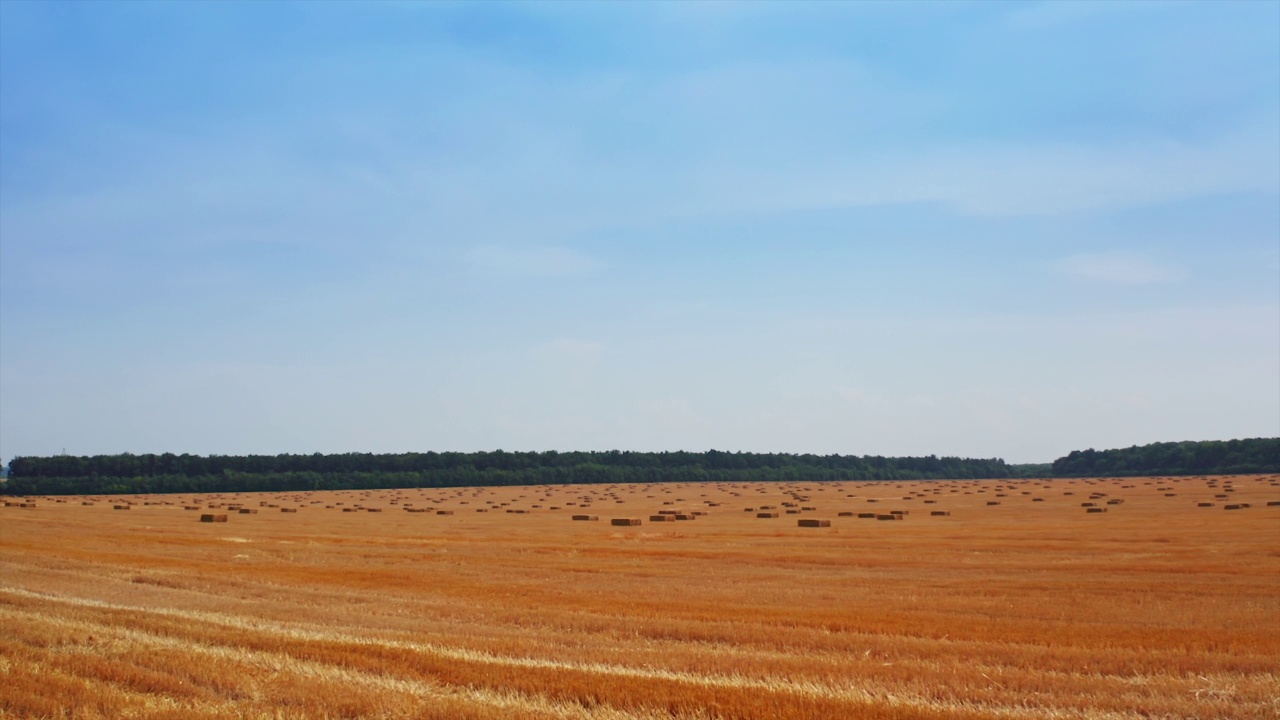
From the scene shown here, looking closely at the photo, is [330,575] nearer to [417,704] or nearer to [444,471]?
[417,704]

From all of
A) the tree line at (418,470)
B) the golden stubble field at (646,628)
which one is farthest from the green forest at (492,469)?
the golden stubble field at (646,628)

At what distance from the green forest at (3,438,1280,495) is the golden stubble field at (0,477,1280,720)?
291ft

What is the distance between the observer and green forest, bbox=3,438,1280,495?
393ft

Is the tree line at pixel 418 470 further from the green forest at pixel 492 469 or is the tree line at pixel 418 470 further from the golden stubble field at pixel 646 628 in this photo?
the golden stubble field at pixel 646 628

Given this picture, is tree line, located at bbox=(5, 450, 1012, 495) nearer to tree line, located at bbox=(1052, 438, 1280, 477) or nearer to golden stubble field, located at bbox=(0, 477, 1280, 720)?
tree line, located at bbox=(1052, 438, 1280, 477)

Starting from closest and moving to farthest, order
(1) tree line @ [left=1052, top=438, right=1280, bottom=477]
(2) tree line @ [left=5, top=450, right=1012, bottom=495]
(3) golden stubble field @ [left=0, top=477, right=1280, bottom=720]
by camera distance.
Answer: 1. (3) golden stubble field @ [left=0, top=477, right=1280, bottom=720]
2. (2) tree line @ [left=5, top=450, right=1012, bottom=495]
3. (1) tree line @ [left=1052, top=438, right=1280, bottom=477]

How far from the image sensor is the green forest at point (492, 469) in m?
120

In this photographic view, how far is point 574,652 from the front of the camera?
14.2 meters

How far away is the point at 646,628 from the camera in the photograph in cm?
1659

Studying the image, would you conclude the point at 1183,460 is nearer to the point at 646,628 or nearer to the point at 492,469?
the point at 492,469

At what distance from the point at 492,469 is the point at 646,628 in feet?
428

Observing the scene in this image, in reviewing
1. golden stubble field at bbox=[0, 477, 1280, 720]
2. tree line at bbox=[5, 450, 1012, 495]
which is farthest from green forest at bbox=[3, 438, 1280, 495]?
golden stubble field at bbox=[0, 477, 1280, 720]

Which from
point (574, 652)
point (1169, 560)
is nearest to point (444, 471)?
point (1169, 560)

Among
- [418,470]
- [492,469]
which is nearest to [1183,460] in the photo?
[492,469]
